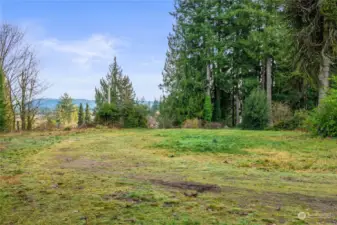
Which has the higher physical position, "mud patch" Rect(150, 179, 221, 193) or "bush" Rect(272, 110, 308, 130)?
"bush" Rect(272, 110, 308, 130)

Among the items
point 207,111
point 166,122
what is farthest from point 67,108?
point 207,111

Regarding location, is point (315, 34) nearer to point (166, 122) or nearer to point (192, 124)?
point (192, 124)

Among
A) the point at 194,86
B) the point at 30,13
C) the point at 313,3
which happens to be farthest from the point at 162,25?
the point at 313,3

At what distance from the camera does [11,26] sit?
19.2m

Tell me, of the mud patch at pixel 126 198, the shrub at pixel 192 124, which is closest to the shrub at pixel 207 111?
the shrub at pixel 192 124

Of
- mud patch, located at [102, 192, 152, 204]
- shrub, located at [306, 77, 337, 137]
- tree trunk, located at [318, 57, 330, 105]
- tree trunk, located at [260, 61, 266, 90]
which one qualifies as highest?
tree trunk, located at [260, 61, 266, 90]

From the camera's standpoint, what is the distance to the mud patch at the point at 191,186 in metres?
2.97

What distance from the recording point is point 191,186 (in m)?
3.10

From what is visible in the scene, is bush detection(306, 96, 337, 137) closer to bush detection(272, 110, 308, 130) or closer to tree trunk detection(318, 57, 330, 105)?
tree trunk detection(318, 57, 330, 105)

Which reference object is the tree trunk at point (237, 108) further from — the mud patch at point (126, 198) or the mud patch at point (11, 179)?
the mud patch at point (126, 198)

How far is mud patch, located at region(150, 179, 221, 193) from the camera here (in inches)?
117

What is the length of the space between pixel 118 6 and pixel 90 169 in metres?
9.95

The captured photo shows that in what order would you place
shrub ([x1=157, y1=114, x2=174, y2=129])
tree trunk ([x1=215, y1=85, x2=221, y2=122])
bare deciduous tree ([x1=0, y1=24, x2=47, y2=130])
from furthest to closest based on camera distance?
tree trunk ([x1=215, y1=85, x2=221, y2=122]) → shrub ([x1=157, y1=114, x2=174, y2=129]) → bare deciduous tree ([x1=0, y1=24, x2=47, y2=130])

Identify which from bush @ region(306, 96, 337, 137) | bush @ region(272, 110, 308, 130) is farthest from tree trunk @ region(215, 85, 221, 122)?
bush @ region(306, 96, 337, 137)
